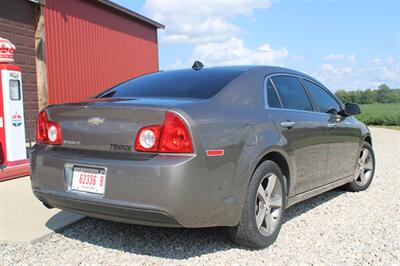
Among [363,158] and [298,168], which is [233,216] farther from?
[363,158]

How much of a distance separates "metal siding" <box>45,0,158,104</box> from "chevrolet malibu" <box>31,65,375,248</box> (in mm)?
6856

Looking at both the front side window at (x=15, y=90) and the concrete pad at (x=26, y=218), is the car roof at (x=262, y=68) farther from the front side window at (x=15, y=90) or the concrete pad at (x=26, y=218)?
the front side window at (x=15, y=90)

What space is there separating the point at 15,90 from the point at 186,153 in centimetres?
465

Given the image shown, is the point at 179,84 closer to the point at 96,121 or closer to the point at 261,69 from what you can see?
the point at 261,69

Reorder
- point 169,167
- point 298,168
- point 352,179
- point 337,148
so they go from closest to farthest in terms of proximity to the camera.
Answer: point 169,167, point 298,168, point 337,148, point 352,179

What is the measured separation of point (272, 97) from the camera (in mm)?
3963

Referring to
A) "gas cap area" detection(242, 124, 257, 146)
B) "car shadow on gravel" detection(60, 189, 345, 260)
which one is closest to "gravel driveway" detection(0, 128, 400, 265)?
"car shadow on gravel" detection(60, 189, 345, 260)

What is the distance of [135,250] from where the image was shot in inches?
138

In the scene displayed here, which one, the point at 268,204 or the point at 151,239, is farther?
the point at 151,239

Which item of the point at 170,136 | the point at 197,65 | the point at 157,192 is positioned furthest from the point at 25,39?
the point at 157,192

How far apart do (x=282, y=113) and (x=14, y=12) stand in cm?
744

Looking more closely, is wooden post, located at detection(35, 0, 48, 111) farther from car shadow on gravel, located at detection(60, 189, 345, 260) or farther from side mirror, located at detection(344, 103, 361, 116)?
side mirror, located at detection(344, 103, 361, 116)

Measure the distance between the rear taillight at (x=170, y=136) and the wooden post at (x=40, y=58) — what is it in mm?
7618

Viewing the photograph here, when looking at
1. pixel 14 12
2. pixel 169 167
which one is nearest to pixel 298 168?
pixel 169 167
